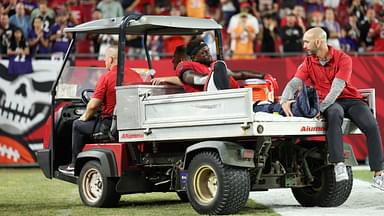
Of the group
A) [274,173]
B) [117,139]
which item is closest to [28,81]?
[117,139]

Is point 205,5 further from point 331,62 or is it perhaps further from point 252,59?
point 331,62

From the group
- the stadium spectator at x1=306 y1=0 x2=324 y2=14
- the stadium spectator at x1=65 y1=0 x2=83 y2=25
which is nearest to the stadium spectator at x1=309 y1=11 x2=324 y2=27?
the stadium spectator at x1=306 y1=0 x2=324 y2=14

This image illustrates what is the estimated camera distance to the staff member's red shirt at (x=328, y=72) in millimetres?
10383

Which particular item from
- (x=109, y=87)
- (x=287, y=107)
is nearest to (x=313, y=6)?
(x=109, y=87)

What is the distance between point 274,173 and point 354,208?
917 millimetres

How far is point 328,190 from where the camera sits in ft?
34.9

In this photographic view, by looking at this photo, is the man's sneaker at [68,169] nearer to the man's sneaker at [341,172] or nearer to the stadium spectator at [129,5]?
the man's sneaker at [341,172]

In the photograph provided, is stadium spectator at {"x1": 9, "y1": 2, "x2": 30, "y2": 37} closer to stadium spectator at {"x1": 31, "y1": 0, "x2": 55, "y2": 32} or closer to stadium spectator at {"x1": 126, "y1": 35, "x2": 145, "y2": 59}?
stadium spectator at {"x1": 31, "y1": 0, "x2": 55, "y2": 32}

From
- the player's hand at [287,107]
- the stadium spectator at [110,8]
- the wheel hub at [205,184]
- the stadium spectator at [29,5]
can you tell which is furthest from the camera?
the stadium spectator at [110,8]

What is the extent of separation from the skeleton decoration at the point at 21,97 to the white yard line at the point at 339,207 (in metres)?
6.83

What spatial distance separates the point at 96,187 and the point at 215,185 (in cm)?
201

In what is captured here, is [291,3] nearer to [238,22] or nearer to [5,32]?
[238,22]

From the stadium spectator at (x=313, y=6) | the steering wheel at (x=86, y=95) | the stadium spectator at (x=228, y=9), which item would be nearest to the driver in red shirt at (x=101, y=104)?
the steering wheel at (x=86, y=95)

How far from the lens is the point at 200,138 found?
32.3ft
